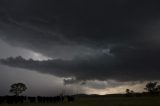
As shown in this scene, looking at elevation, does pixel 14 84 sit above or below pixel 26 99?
above

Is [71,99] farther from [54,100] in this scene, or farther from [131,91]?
[131,91]

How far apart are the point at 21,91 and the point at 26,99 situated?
50.7 metres

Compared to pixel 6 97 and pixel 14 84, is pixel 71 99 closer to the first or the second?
pixel 6 97

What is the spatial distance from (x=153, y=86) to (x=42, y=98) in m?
88.1

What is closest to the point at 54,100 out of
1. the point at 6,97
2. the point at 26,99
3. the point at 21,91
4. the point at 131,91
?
the point at 26,99

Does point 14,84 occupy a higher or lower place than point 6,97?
higher

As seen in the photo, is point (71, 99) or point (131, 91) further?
point (131, 91)

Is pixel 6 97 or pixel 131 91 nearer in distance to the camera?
pixel 6 97

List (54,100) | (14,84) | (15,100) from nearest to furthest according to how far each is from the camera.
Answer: (15,100) → (54,100) → (14,84)

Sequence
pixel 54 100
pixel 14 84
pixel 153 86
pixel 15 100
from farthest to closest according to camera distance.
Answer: pixel 153 86
pixel 14 84
pixel 54 100
pixel 15 100

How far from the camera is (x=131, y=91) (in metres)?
149

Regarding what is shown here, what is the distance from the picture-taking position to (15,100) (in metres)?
70.0

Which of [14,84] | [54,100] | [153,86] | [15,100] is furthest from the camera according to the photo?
[153,86]

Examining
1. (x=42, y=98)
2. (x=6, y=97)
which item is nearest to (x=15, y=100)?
(x=6, y=97)
